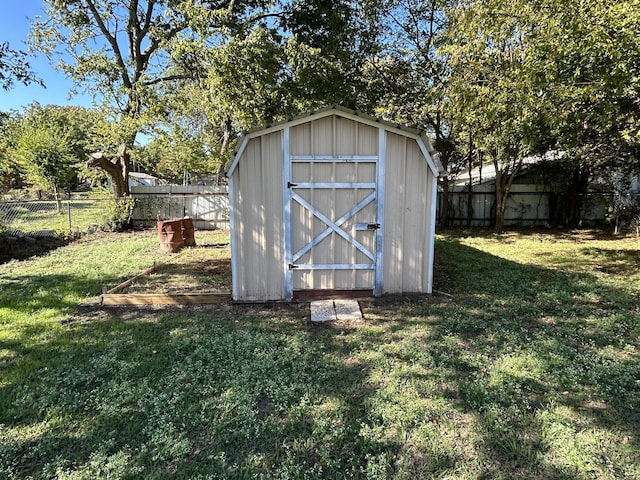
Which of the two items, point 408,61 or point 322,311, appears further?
point 408,61

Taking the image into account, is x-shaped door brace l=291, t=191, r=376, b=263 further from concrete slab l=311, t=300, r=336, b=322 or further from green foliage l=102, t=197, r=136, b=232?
green foliage l=102, t=197, r=136, b=232

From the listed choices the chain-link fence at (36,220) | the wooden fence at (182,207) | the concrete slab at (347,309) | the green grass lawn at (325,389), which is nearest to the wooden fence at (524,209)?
the wooden fence at (182,207)

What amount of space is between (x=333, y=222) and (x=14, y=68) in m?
5.23

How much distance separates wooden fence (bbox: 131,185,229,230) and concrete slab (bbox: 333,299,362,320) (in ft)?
29.3

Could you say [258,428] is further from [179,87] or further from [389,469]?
[179,87]

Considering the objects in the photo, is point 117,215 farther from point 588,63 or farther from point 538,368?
point 588,63

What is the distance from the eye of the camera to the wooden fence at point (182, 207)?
12.9m

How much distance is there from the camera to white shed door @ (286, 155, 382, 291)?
475 cm

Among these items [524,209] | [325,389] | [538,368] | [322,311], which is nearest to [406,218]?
[322,311]

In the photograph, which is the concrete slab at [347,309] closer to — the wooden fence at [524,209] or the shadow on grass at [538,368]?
Answer: the shadow on grass at [538,368]

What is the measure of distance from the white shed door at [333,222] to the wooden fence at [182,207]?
338 inches

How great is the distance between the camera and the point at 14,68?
5328mm

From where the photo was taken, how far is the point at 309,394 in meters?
2.72

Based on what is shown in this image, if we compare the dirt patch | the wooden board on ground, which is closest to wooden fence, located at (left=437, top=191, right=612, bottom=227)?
the wooden board on ground
